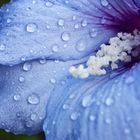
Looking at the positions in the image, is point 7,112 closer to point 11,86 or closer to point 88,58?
point 11,86

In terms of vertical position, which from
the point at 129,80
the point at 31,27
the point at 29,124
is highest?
the point at 129,80

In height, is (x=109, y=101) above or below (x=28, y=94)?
above

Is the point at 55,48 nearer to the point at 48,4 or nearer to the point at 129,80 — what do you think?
the point at 48,4

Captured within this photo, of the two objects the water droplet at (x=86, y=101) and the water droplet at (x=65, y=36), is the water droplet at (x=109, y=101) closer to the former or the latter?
the water droplet at (x=86, y=101)

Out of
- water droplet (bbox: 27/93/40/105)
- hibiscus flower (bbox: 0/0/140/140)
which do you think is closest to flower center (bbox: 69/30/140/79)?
hibiscus flower (bbox: 0/0/140/140)

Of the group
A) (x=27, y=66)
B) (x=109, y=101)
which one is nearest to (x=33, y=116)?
(x=27, y=66)

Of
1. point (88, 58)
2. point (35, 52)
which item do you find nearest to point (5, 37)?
point (35, 52)

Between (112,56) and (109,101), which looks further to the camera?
(112,56)
